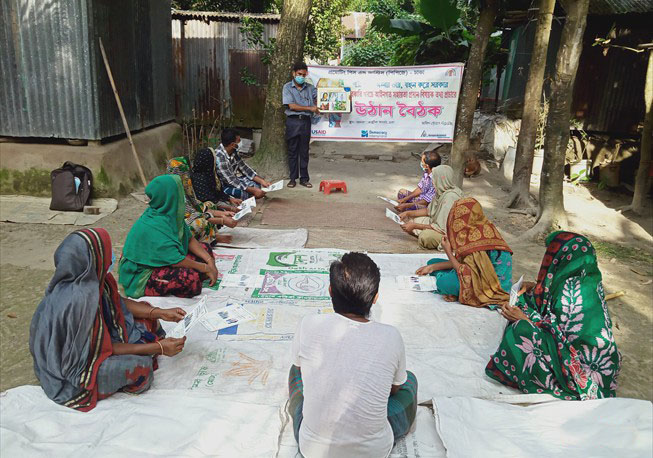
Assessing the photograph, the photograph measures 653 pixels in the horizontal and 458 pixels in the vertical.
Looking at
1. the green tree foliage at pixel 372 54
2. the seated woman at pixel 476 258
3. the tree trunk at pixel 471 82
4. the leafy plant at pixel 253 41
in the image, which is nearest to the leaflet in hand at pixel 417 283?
the seated woman at pixel 476 258

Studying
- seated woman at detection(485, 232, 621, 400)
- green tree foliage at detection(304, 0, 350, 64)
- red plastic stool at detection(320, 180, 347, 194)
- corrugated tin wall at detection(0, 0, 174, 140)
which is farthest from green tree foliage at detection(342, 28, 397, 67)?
seated woman at detection(485, 232, 621, 400)

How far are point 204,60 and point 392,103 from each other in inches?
201

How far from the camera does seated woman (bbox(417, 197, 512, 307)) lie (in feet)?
12.6

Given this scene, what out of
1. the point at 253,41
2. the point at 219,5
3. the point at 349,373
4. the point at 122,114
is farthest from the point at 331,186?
the point at 219,5

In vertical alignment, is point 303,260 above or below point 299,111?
below

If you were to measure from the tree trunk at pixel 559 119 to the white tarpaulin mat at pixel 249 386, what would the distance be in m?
2.67

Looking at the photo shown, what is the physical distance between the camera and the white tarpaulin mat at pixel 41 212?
598 cm

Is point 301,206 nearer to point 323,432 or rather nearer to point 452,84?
point 452,84

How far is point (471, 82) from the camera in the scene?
7.05 metres

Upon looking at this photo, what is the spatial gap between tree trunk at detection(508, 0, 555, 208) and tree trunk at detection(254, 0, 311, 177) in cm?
340

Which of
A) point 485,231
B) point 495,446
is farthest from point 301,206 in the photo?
point 495,446

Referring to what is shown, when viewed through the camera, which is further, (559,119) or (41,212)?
(41,212)

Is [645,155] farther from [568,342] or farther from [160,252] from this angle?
[160,252]

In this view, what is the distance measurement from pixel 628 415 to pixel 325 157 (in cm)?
855
